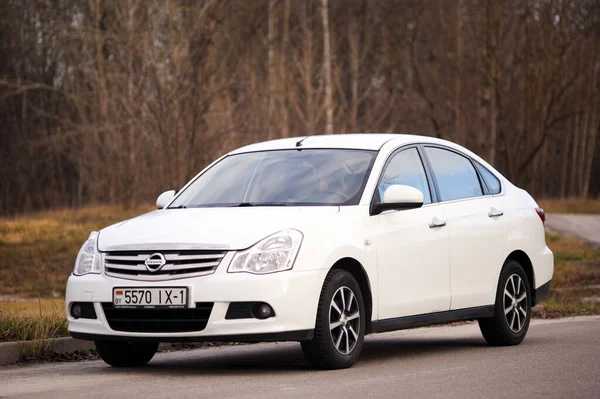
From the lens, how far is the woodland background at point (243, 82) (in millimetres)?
27938

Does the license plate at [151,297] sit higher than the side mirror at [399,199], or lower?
lower

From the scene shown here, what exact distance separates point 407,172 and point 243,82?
21.6m

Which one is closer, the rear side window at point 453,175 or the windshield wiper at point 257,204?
the windshield wiper at point 257,204

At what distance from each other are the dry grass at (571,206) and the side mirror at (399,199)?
3210cm

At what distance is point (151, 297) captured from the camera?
8.10 metres

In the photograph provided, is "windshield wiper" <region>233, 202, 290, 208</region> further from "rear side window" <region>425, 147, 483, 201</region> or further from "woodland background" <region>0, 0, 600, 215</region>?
"woodland background" <region>0, 0, 600, 215</region>

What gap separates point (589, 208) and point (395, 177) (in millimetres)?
33840

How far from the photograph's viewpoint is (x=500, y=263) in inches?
415

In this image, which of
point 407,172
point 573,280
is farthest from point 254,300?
point 573,280

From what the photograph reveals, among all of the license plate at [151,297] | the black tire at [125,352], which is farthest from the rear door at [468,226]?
the license plate at [151,297]

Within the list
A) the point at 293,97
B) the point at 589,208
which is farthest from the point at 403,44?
the point at 589,208

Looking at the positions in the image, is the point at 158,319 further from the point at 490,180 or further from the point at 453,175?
the point at 490,180

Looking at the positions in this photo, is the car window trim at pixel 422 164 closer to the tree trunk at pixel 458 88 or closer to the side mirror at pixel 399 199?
the side mirror at pixel 399 199

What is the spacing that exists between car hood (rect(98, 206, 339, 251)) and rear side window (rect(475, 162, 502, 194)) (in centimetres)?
258
